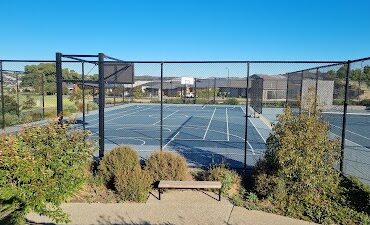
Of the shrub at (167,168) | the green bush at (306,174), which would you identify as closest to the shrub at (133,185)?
the shrub at (167,168)

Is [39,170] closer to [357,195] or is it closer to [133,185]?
[133,185]

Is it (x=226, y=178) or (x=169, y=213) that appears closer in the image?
(x=169, y=213)

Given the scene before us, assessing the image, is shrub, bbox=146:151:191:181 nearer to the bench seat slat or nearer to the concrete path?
the bench seat slat

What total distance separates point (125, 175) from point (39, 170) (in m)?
3.52

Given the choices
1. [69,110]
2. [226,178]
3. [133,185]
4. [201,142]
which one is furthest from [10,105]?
[226,178]

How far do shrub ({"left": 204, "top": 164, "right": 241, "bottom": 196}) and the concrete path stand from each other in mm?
466

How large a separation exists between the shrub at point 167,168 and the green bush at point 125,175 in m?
0.32

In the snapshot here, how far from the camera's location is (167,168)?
830 cm

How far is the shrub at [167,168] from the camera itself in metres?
8.27

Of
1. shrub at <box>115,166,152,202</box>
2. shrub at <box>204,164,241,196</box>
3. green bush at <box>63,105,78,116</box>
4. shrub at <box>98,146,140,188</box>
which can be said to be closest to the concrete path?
shrub at <box>115,166,152,202</box>

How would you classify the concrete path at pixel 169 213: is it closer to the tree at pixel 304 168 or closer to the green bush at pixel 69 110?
the tree at pixel 304 168

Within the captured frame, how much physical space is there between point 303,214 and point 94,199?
14.8 ft

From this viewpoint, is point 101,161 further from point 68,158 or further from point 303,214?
point 303,214

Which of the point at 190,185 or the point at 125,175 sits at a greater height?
the point at 125,175
